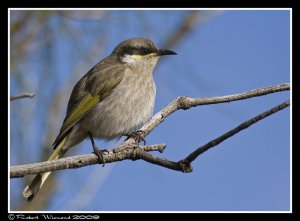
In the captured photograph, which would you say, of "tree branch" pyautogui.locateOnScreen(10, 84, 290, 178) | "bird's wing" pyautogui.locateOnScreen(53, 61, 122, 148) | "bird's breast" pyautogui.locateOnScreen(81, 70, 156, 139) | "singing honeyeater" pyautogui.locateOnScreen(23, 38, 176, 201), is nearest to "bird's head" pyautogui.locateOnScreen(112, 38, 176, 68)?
"singing honeyeater" pyautogui.locateOnScreen(23, 38, 176, 201)

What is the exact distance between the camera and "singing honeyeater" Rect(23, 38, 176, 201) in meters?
5.30

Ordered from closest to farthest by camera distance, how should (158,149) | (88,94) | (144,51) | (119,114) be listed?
(158,149) → (119,114) → (88,94) → (144,51)

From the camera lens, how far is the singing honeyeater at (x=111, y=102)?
5301 millimetres

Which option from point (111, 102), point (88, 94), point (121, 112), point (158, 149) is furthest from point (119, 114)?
point (158, 149)

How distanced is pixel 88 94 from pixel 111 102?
0.88 feet

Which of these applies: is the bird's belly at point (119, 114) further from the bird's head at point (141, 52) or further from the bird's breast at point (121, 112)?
the bird's head at point (141, 52)

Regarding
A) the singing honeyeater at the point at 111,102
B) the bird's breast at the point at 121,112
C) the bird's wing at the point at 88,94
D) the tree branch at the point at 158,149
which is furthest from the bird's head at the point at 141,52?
the tree branch at the point at 158,149

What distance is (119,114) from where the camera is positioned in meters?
5.34

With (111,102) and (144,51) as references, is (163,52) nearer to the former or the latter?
(144,51)

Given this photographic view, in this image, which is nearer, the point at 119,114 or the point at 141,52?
the point at 119,114

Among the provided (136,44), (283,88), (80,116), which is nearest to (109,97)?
(80,116)

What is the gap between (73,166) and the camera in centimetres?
370

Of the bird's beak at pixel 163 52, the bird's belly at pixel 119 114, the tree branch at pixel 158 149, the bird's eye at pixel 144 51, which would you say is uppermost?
the bird's eye at pixel 144 51
